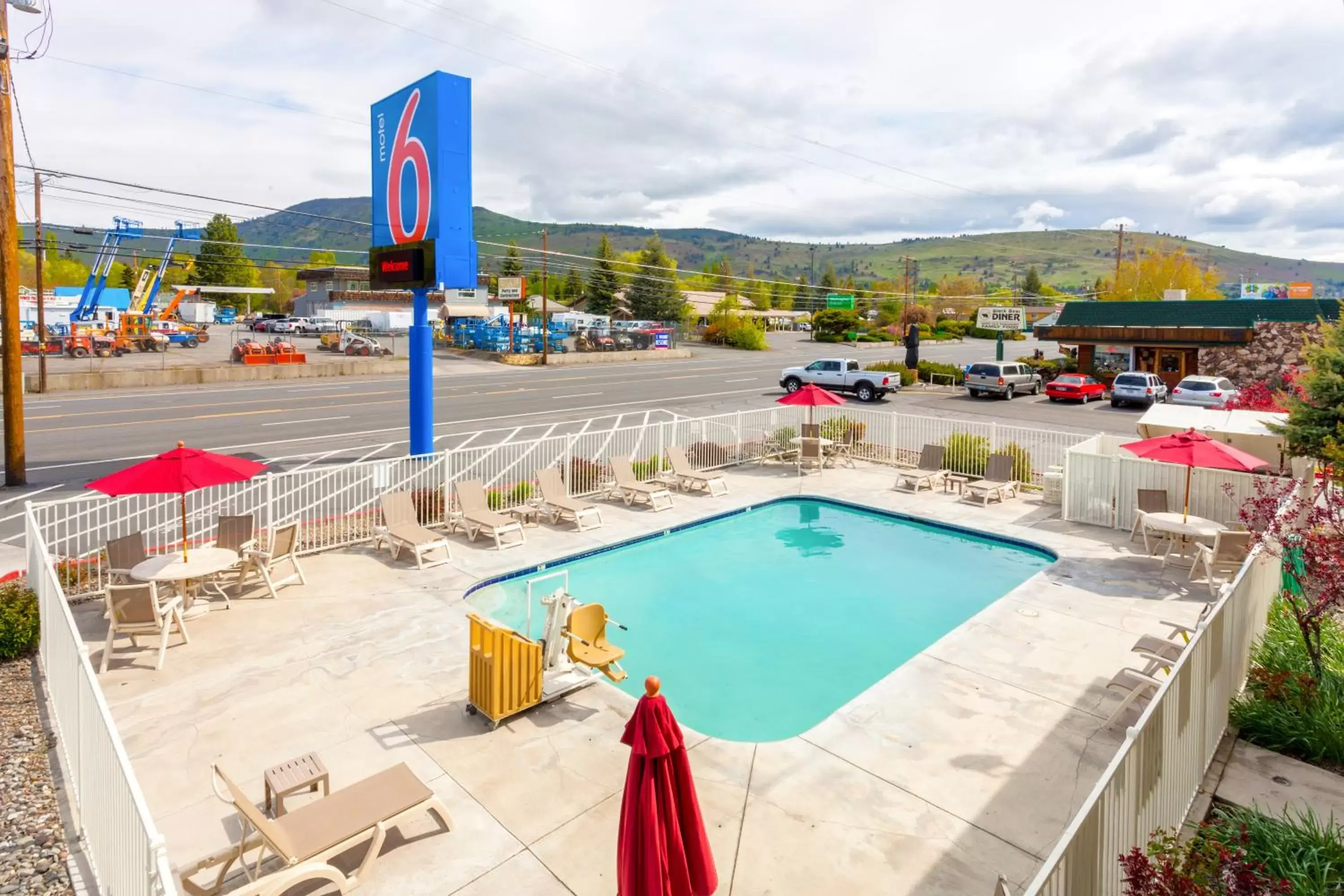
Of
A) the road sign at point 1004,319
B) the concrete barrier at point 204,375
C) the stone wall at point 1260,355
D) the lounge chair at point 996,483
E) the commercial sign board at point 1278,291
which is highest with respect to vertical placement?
the commercial sign board at point 1278,291

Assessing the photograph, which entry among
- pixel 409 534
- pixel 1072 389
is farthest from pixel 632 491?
pixel 1072 389

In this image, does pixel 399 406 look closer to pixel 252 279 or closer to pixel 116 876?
pixel 116 876

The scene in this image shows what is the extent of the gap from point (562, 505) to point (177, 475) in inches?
256

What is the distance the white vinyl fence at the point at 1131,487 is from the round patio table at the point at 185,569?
13.9m

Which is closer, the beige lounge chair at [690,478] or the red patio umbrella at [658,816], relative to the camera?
the red patio umbrella at [658,816]

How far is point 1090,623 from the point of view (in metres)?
10.3

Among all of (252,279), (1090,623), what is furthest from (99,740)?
(252,279)

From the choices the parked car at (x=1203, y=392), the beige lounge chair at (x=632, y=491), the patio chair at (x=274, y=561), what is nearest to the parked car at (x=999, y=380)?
the parked car at (x=1203, y=392)

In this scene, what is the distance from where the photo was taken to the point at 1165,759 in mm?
5348

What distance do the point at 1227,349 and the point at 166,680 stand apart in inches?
1760

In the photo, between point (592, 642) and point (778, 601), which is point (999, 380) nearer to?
point (778, 601)

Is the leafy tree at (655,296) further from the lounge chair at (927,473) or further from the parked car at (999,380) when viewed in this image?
the lounge chair at (927,473)

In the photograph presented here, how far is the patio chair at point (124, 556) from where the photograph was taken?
32.8ft

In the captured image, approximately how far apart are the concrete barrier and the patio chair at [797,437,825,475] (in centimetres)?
3140
